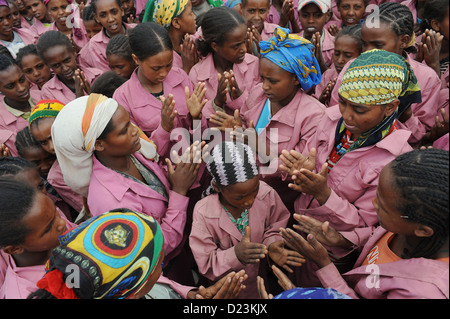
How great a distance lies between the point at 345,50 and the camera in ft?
11.2

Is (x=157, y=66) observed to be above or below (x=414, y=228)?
below

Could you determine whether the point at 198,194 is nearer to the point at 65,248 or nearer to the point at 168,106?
the point at 168,106

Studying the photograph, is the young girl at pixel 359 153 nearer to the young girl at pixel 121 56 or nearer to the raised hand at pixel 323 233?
the raised hand at pixel 323 233

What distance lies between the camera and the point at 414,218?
1.45 m

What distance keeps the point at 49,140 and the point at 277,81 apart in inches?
74.9

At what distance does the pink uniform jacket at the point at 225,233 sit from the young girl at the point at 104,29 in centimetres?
323

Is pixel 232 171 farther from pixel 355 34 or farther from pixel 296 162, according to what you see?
pixel 355 34

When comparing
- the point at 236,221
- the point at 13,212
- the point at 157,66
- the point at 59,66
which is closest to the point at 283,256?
the point at 236,221

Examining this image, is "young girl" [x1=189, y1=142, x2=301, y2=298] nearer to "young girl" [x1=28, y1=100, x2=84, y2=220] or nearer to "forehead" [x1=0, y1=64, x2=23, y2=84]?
"young girl" [x1=28, y1=100, x2=84, y2=220]

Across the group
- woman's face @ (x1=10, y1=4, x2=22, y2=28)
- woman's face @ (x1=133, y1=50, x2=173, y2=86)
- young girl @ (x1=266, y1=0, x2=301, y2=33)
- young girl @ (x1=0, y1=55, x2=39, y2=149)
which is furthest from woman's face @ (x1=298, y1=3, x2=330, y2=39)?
woman's face @ (x1=10, y1=4, x2=22, y2=28)

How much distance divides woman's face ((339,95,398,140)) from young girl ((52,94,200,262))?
107 cm

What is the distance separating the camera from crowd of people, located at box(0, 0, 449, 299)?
1.47 metres

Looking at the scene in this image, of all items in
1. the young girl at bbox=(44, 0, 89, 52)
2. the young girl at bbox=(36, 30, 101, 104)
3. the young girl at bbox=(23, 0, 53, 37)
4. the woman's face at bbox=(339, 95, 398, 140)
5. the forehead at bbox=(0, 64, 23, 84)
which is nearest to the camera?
the woman's face at bbox=(339, 95, 398, 140)

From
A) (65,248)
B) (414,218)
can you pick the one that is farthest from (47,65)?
(414,218)
